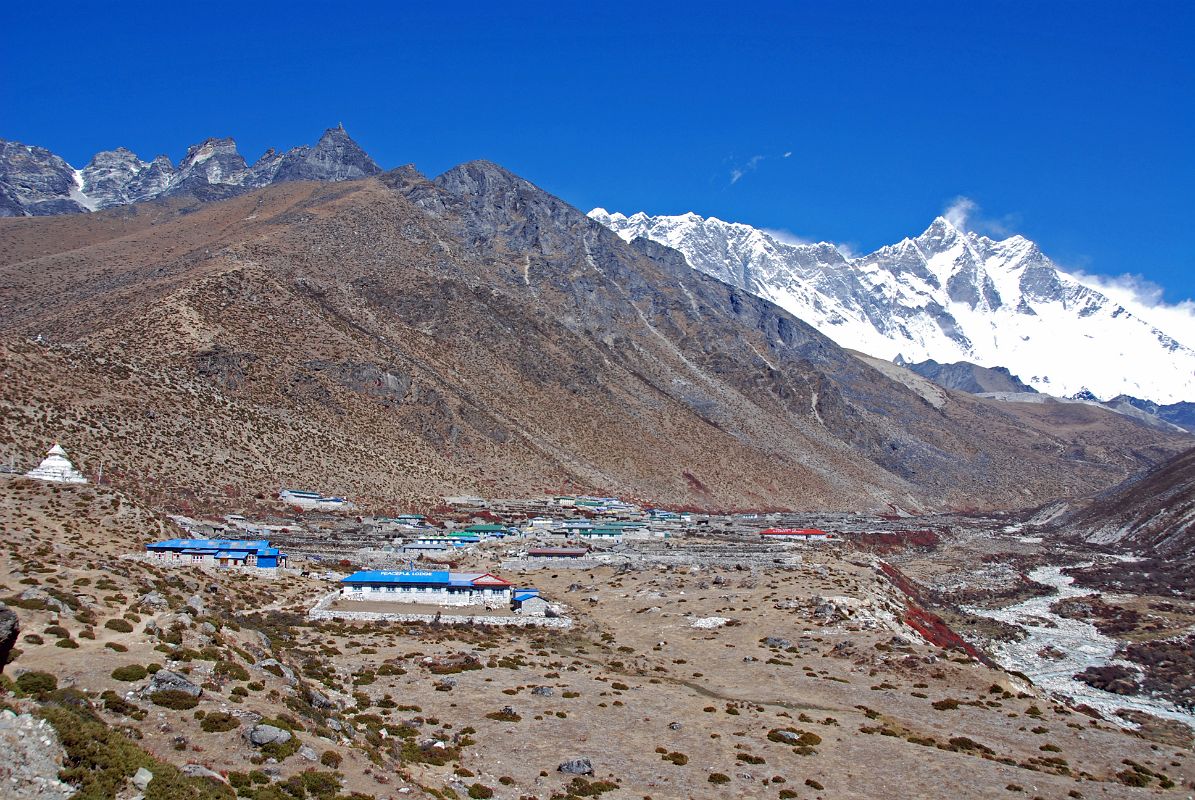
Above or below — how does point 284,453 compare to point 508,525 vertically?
above

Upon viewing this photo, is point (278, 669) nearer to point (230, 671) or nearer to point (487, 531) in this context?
point (230, 671)

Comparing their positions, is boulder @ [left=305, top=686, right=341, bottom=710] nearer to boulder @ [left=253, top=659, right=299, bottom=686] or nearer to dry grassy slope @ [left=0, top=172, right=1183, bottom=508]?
boulder @ [left=253, top=659, right=299, bottom=686]

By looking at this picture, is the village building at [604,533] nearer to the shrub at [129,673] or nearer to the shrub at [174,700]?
the shrub at [129,673]

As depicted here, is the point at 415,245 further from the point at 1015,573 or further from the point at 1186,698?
the point at 1186,698

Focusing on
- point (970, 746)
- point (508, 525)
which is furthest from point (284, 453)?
point (970, 746)

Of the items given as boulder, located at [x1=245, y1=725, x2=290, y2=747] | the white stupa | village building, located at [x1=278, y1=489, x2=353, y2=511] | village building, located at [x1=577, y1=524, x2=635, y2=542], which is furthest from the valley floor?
village building, located at [x1=278, y1=489, x2=353, y2=511]

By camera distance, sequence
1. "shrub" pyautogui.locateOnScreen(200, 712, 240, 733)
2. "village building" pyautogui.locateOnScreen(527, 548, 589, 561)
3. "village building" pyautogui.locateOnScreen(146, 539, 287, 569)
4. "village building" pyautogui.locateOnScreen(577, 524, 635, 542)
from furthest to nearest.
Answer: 1. "village building" pyautogui.locateOnScreen(577, 524, 635, 542)
2. "village building" pyautogui.locateOnScreen(527, 548, 589, 561)
3. "village building" pyautogui.locateOnScreen(146, 539, 287, 569)
4. "shrub" pyautogui.locateOnScreen(200, 712, 240, 733)
